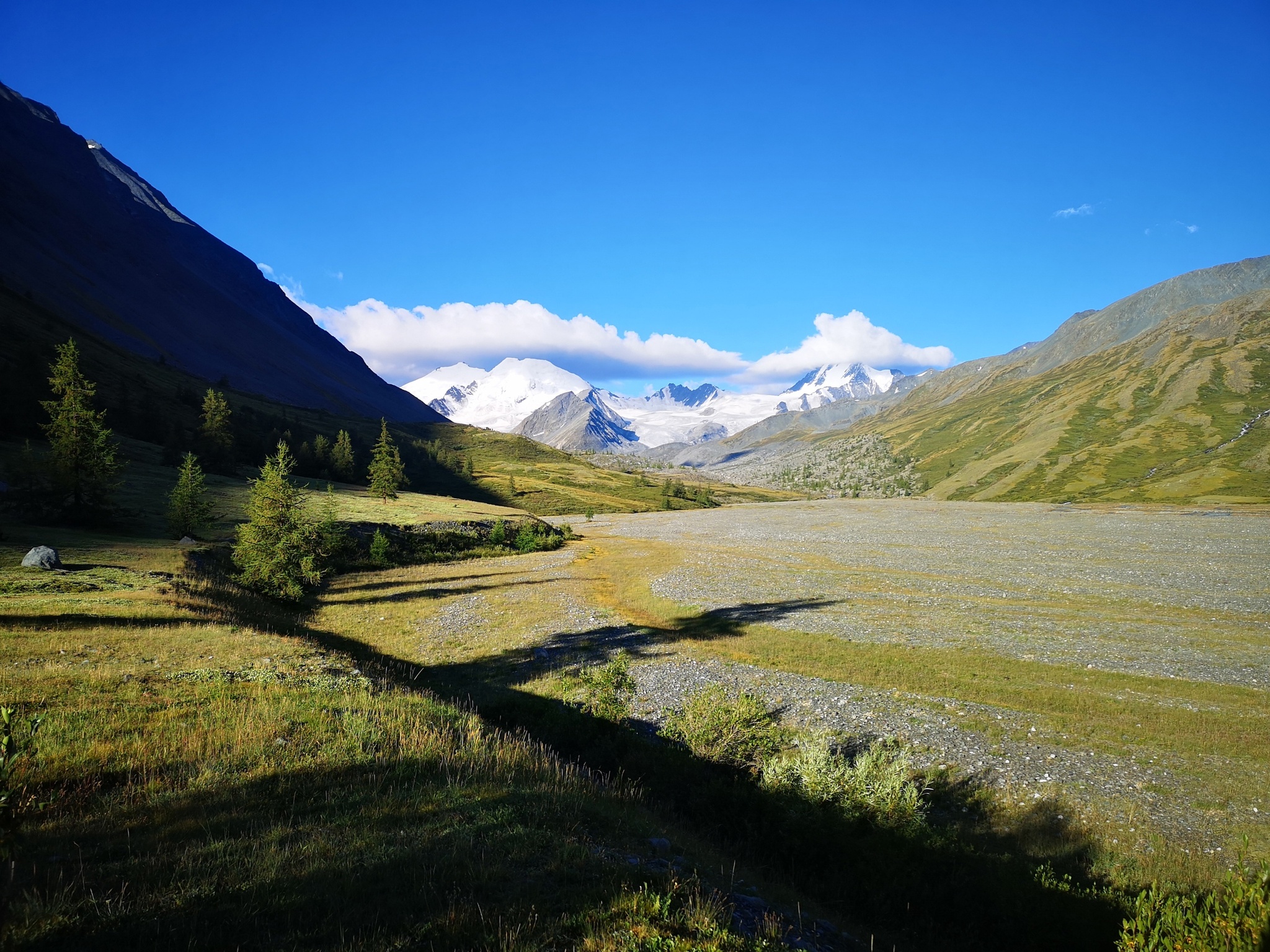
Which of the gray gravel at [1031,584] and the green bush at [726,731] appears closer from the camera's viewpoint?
the green bush at [726,731]

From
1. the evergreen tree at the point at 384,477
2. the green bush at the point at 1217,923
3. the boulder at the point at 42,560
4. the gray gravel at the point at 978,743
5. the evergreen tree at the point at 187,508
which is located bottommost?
the gray gravel at the point at 978,743

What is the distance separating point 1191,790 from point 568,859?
18.5 metres

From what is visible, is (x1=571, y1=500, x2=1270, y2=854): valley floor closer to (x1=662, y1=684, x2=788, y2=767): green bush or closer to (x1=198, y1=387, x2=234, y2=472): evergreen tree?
(x1=662, y1=684, x2=788, y2=767): green bush

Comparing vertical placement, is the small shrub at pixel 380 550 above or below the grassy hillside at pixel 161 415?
below

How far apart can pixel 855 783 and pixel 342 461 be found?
142 metres

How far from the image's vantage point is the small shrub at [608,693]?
21219 millimetres

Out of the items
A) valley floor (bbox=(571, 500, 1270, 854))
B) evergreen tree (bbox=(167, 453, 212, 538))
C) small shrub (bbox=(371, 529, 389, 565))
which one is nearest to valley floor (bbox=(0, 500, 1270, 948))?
valley floor (bbox=(571, 500, 1270, 854))

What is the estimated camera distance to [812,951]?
764cm

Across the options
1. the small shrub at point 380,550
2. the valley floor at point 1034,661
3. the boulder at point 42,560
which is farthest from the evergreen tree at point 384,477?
the boulder at point 42,560

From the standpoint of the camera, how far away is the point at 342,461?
13450 cm

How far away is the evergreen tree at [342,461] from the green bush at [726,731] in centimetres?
13546

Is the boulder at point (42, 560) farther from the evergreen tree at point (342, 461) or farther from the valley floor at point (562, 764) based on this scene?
the evergreen tree at point (342, 461)

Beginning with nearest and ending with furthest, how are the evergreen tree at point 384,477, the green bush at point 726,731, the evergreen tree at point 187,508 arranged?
1. the green bush at point 726,731
2. the evergreen tree at point 187,508
3. the evergreen tree at point 384,477

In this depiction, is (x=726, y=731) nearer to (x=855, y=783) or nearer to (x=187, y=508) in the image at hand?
(x=855, y=783)
